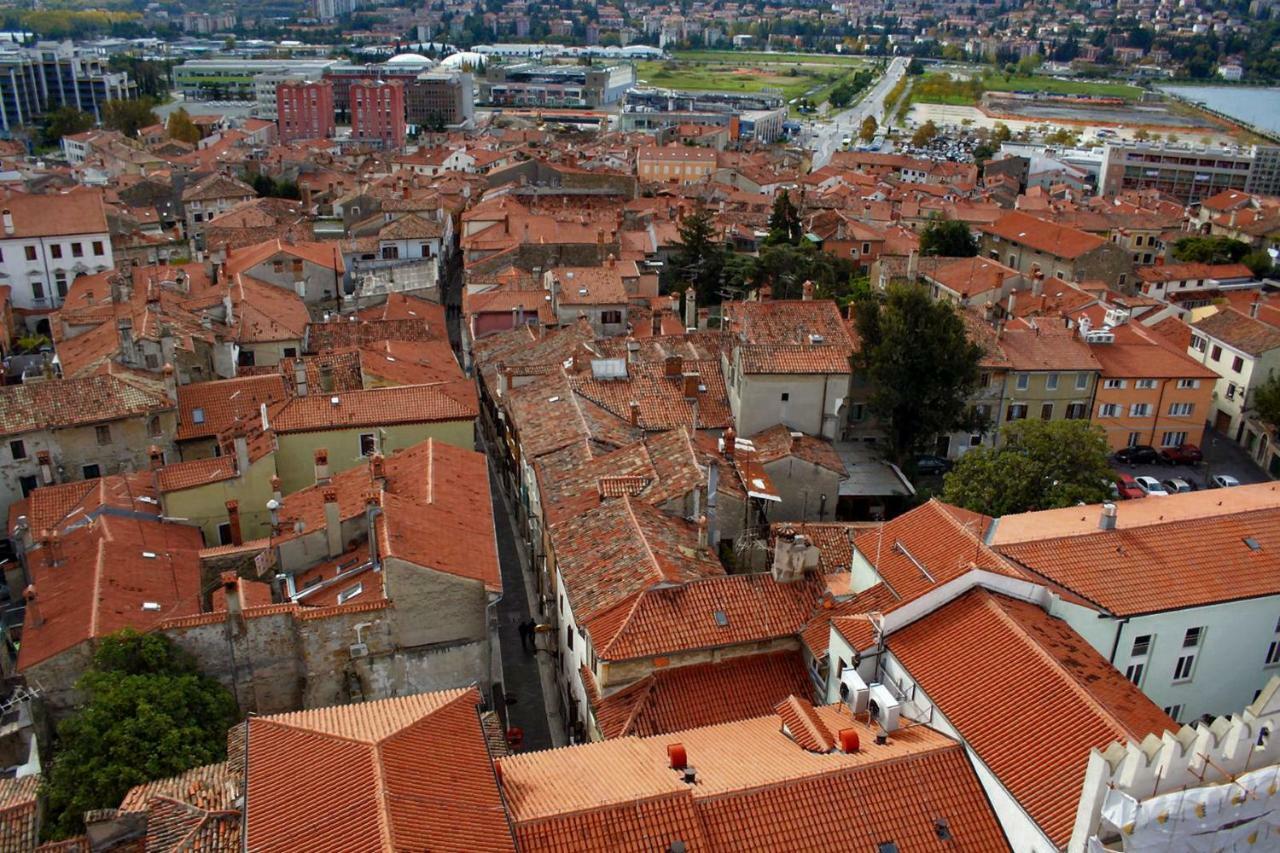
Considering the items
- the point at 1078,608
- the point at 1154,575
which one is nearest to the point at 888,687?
the point at 1078,608

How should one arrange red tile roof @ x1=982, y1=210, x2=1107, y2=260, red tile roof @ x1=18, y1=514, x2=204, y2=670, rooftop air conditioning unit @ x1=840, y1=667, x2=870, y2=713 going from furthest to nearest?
red tile roof @ x1=982, y1=210, x2=1107, y2=260
red tile roof @ x1=18, y1=514, x2=204, y2=670
rooftop air conditioning unit @ x1=840, y1=667, x2=870, y2=713

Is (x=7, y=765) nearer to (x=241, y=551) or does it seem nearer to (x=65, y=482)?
(x=241, y=551)

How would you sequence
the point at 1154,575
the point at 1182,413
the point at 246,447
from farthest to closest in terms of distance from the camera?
the point at 1182,413 → the point at 246,447 → the point at 1154,575

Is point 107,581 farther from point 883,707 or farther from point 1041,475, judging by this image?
point 1041,475

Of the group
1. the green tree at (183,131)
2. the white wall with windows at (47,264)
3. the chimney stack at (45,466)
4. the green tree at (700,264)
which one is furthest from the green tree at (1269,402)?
the green tree at (183,131)

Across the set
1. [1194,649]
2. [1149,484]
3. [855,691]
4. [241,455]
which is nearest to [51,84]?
[241,455]

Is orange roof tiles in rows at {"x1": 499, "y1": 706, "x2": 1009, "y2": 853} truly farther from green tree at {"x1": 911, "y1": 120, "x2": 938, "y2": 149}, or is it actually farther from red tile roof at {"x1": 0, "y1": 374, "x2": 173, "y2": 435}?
green tree at {"x1": 911, "y1": 120, "x2": 938, "y2": 149}

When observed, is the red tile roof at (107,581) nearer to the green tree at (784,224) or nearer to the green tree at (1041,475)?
the green tree at (1041,475)

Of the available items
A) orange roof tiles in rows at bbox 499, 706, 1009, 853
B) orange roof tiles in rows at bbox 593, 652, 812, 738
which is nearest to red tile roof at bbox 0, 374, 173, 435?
orange roof tiles in rows at bbox 593, 652, 812, 738
